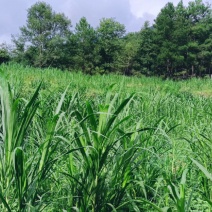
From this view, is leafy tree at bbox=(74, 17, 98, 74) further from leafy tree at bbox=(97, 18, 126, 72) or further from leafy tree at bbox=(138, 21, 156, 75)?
leafy tree at bbox=(138, 21, 156, 75)

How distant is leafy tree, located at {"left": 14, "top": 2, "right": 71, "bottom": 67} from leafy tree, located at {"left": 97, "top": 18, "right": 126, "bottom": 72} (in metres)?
4.39

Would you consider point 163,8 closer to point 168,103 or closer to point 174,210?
point 168,103

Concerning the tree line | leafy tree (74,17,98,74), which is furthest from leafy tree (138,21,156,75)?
leafy tree (74,17,98,74)

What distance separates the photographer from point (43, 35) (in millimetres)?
40312

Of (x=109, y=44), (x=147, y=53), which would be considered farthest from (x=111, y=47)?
(x=147, y=53)

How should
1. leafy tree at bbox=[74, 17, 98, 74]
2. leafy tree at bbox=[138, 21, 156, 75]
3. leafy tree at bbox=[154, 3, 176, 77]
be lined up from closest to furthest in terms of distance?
leafy tree at bbox=[74, 17, 98, 74], leafy tree at bbox=[154, 3, 176, 77], leafy tree at bbox=[138, 21, 156, 75]

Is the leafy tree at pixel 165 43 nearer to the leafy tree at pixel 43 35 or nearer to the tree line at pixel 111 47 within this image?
the tree line at pixel 111 47

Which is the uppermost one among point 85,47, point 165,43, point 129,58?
point 165,43

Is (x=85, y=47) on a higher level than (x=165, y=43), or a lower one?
lower

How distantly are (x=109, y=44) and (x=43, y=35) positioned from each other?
8.05 meters

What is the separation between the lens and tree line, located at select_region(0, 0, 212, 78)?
1516 inches

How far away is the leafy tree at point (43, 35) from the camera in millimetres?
38812

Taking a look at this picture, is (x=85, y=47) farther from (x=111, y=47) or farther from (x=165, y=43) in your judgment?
(x=165, y=43)

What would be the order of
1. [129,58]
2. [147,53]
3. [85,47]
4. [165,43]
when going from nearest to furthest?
[165,43]
[85,47]
[129,58]
[147,53]
